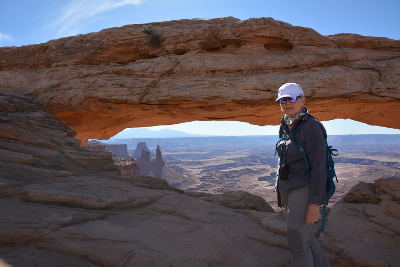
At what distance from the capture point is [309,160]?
10.9 feet

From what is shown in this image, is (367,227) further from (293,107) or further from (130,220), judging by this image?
(130,220)

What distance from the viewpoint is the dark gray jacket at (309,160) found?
3.19 m

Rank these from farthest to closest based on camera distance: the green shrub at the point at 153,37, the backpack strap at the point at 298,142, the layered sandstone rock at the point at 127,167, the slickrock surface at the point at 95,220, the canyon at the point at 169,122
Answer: the layered sandstone rock at the point at 127,167, the green shrub at the point at 153,37, the canyon at the point at 169,122, the slickrock surface at the point at 95,220, the backpack strap at the point at 298,142

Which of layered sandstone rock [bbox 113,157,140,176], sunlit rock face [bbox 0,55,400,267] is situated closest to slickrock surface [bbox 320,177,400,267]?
sunlit rock face [bbox 0,55,400,267]

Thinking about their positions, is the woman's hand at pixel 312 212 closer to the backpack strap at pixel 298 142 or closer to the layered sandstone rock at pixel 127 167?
the backpack strap at pixel 298 142

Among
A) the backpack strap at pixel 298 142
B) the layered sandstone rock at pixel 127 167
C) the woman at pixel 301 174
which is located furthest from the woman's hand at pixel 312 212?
the layered sandstone rock at pixel 127 167

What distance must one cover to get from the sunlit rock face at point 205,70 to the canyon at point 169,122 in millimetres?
57

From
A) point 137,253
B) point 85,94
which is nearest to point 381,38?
point 137,253

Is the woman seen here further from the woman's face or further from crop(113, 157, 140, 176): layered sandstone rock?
crop(113, 157, 140, 176): layered sandstone rock

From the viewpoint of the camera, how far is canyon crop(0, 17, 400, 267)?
14.4 feet

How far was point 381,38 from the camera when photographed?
1103 cm

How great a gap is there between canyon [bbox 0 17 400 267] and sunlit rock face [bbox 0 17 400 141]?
6 cm

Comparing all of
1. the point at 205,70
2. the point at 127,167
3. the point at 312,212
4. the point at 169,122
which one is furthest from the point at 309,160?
the point at 127,167

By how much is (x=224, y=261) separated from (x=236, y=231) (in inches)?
50.8
